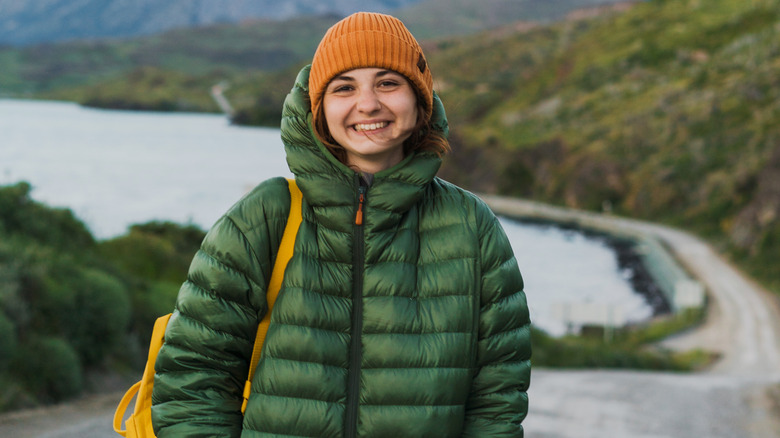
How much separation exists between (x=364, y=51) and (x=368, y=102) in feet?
0.41

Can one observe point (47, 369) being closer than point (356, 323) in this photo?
No

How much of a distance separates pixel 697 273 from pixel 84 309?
34410mm

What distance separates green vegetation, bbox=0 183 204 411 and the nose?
4429 mm

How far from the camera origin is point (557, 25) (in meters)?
123

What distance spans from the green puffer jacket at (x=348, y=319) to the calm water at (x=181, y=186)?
882cm

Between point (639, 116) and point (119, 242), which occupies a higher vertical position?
point (639, 116)

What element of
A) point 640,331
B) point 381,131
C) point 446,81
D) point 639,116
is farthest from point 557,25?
point 381,131

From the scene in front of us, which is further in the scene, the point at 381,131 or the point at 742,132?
the point at 742,132

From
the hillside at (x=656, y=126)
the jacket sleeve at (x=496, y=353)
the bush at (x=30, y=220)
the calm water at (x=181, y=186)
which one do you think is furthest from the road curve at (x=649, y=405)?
the hillside at (x=656, y=126)

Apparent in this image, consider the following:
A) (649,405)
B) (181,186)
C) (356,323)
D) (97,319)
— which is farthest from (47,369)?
(181,186)

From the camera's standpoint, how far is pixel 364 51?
1989mm

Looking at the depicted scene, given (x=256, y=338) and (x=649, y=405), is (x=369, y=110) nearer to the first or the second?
(x=256, y=338)

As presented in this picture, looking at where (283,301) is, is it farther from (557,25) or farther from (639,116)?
(557,25)

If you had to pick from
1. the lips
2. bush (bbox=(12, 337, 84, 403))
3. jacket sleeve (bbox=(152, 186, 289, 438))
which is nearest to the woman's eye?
the lips
